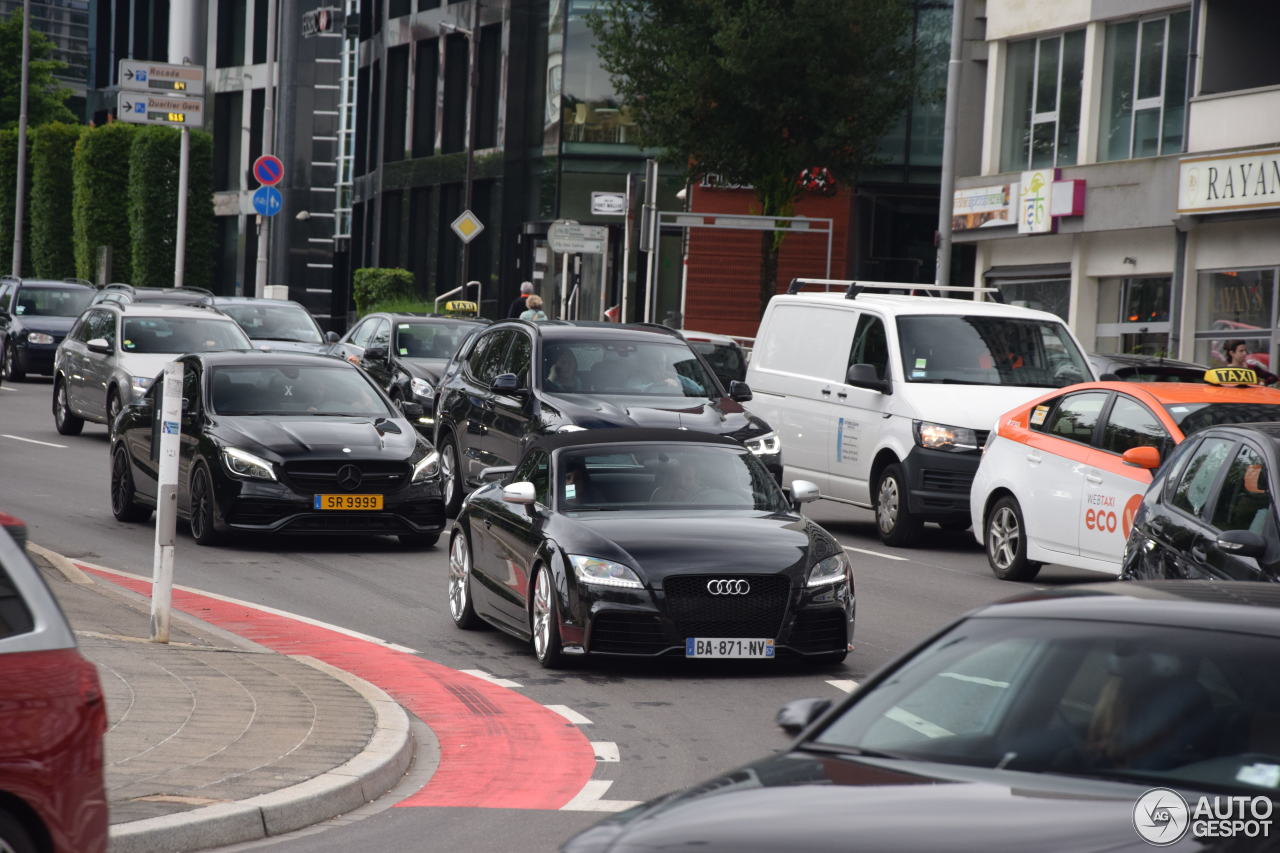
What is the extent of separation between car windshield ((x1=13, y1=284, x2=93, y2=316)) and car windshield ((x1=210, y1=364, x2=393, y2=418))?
24409mm

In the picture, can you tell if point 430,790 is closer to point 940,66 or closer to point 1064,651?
point 1064,651

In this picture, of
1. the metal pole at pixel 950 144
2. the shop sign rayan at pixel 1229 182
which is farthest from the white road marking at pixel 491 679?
the metal pole at pixel 950 144

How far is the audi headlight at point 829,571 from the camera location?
11.5 metres

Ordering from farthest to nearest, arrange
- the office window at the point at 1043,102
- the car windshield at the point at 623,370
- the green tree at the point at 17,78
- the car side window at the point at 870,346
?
the green tree at the point at 17,78 → the office window at the point at 1043,102 → the car side window at the point at 870,346 → the car windshield at the point at 623,370

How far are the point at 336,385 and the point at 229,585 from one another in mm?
3732

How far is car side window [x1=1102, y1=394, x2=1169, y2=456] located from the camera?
15.0 metres

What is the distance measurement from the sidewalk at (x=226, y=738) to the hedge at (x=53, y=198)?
2502 inches

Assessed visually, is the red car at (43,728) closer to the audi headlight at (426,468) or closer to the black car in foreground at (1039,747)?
the black car in foreground at (1039,747)

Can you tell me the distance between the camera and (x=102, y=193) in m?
68.8

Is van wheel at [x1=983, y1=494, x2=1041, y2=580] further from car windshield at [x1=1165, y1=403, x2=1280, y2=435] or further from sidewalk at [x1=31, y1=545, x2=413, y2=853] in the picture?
sidewalk at [x1=31, y1=545, x2=413, y2=853]

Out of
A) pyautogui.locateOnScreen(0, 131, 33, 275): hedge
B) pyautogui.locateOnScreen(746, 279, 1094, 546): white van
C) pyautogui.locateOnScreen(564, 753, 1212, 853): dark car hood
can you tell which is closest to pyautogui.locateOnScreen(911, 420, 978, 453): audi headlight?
pyautogui.locateOnScreen(746, 279, 1094, 546): white van

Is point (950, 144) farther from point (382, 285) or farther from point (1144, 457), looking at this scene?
point (382, 285)

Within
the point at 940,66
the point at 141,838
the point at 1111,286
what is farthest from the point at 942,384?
the point at 940,66

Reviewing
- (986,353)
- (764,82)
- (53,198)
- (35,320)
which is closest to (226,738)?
(986,353)
